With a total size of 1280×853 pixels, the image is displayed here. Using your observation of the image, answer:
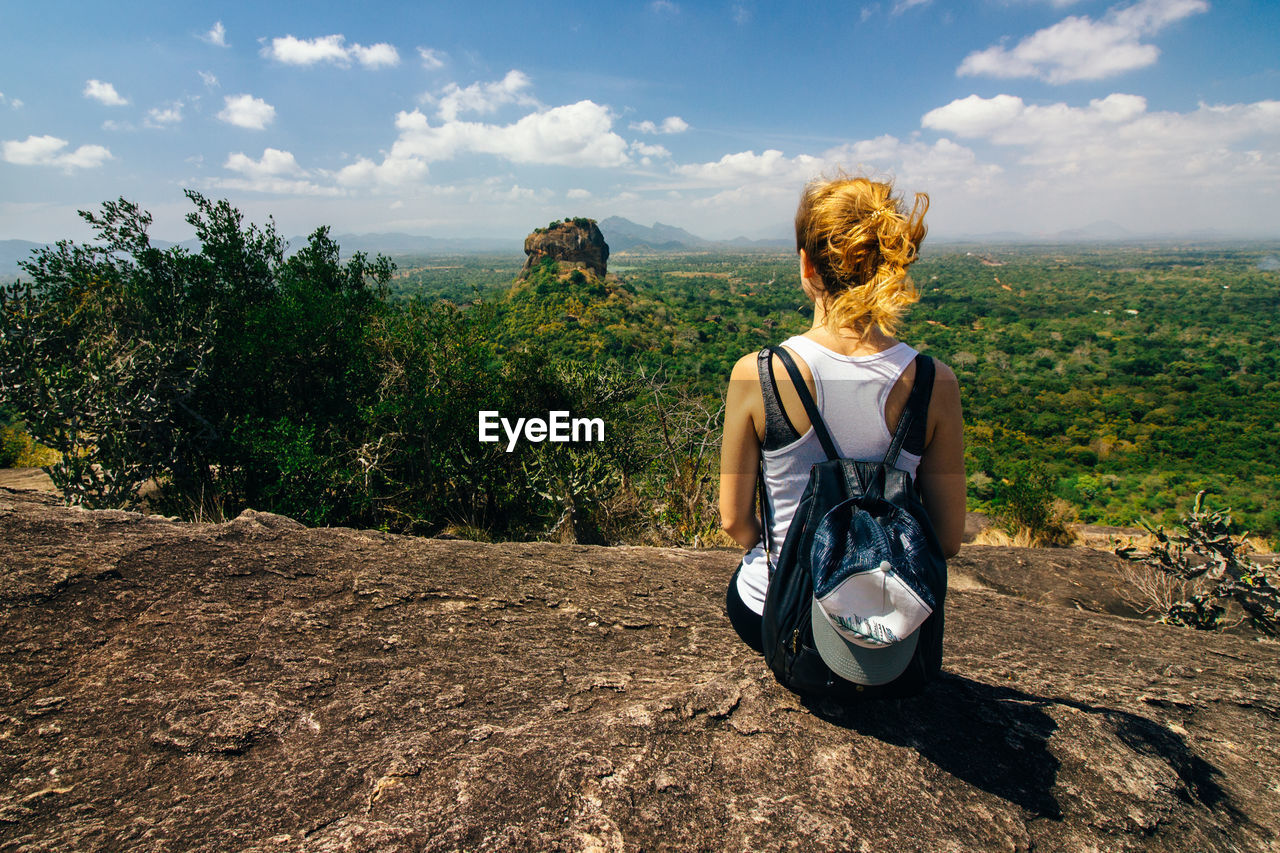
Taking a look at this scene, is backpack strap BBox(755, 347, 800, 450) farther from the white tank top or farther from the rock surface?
the rock surface

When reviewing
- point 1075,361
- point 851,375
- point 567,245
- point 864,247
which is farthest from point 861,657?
point 1075,361

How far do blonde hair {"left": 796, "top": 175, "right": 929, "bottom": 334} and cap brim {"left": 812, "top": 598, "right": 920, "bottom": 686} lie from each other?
889mm

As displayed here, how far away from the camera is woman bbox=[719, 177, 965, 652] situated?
1693 mm

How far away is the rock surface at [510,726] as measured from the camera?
1.65 meters

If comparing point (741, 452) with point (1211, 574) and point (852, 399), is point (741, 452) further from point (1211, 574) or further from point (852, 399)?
point (1211, 574)

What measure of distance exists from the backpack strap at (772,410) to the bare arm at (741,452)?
0.07ft

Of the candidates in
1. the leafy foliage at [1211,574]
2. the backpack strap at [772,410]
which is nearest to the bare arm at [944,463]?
the backpack strap at [772,410]

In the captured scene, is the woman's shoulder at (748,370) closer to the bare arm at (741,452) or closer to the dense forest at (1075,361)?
the bare arm at (741,452)

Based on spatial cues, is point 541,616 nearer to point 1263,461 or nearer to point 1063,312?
point 1263,461

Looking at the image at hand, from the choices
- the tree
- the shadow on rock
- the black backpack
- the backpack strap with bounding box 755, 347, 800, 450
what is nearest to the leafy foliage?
the shadow on rock

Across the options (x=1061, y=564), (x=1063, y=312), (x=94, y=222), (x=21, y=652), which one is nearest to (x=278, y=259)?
(x=94, y=222)

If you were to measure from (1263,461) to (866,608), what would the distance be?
60.7m

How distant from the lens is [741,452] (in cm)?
198

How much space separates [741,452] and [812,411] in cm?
31
